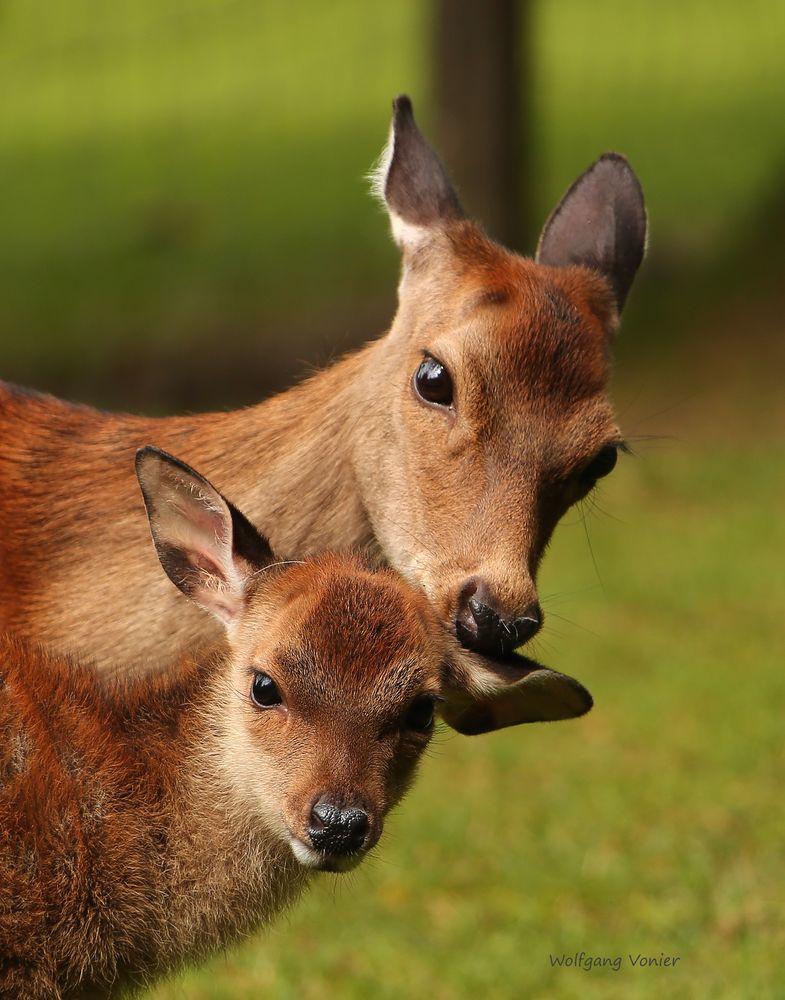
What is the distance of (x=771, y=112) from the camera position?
85.5ft

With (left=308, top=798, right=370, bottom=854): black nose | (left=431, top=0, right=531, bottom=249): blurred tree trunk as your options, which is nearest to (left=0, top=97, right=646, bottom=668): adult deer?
(left=308, top=798, right=370, bottom=854): black nose

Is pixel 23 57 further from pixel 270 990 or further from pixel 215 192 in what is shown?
pixel 270 990

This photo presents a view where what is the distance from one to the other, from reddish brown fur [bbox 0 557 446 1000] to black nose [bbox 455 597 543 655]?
99 millimetres

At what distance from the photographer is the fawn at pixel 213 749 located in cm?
453

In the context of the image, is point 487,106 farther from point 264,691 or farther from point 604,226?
point 264,691

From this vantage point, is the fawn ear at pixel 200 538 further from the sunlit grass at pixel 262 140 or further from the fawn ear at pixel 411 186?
the sunlit grass at pixel 262 140

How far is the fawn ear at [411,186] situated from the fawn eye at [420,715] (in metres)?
2.05

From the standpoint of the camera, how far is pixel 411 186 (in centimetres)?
631

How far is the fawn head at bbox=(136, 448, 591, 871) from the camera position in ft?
14.8

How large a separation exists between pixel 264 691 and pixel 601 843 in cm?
360

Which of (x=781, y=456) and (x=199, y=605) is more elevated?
(x=199, y=605)

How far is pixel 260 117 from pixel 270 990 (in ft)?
66.4

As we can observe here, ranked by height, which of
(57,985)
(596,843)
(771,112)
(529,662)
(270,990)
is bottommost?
(771,112)

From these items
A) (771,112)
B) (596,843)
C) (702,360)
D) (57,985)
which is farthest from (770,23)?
(57,985)
